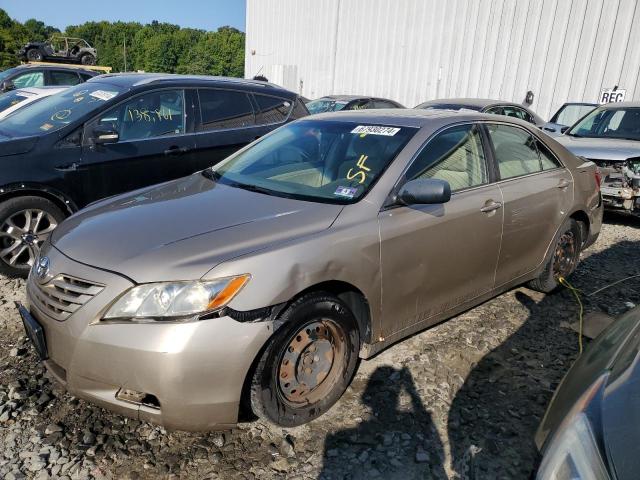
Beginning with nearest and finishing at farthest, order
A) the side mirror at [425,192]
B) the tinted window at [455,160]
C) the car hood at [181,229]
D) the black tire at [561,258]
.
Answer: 1. the car hood at [181,229]
2. the side mirror at [425,192]
3. the tinted window at [455,160]
4. the black tire at [561,258]

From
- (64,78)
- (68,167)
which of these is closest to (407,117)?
(68,167)

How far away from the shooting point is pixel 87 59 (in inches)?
1120

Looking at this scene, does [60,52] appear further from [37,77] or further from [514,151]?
[514,151]

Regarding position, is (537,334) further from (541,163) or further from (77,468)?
(77,468)

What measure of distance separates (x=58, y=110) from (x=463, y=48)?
13287mm

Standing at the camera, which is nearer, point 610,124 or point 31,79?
point 610,124

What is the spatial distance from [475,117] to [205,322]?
243 cm

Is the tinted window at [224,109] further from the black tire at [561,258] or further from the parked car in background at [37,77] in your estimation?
the parked car in background at [37,77]

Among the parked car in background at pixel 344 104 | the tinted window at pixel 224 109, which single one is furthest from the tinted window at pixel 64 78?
the tinted window at pixel 224 109

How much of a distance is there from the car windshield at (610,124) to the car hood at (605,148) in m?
0.32

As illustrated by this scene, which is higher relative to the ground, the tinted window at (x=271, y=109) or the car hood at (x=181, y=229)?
the tinted window at (x=271, y=109)

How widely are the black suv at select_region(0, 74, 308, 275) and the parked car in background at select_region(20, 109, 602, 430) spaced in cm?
139

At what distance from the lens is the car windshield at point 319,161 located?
9.53ft

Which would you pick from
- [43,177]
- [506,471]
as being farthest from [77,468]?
[43,177]
